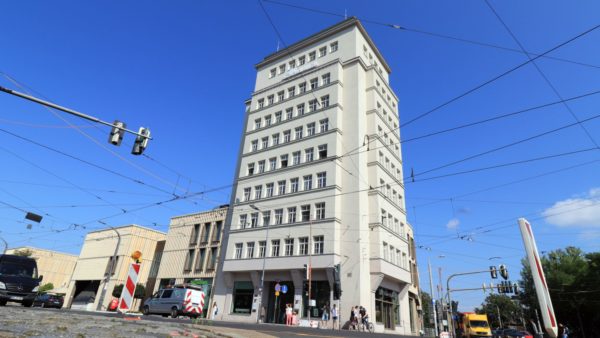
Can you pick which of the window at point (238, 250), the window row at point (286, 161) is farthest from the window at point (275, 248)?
the window row at point (286, 161)

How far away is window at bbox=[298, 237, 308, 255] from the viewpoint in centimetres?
3234

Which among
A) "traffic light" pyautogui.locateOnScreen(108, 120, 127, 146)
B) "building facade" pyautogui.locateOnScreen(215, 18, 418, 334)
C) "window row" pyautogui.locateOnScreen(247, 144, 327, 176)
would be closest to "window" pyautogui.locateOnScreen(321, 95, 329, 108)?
"building facade" pyautogui.locateOnScreen(215, 18, 418, 334)

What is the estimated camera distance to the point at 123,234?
51281 millimetres

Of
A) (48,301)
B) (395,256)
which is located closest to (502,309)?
(395,256)

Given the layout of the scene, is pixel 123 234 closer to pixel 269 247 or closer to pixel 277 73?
pixel 269 247

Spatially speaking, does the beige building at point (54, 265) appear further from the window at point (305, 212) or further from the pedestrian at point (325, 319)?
the pedestrian at point (325, 319)

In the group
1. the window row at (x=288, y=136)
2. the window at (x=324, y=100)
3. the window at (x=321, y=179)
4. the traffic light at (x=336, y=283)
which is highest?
the window at (x=324, y=100)

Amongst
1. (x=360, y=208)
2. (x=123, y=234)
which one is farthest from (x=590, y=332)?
(x=123, y=234)

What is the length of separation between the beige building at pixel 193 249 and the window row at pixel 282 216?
5.42 m

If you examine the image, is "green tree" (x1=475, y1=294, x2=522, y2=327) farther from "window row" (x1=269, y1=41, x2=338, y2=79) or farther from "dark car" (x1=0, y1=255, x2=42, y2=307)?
"dark car" (x1=0, y1=255, x2=42, y2=307)

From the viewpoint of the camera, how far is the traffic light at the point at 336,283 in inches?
1105

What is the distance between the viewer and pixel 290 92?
42406 millimetres

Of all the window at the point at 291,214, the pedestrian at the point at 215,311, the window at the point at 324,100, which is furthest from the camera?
the window at the point at 324,100

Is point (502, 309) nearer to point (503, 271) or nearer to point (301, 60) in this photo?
point (503, 271)
